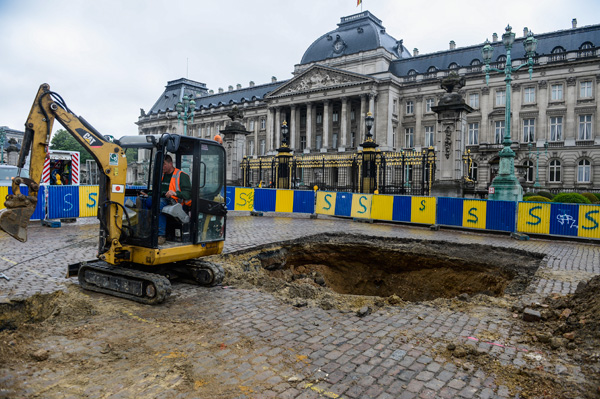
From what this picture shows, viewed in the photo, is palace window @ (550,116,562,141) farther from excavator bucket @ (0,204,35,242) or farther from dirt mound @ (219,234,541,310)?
excavator bucket @ (0,204,35,242)

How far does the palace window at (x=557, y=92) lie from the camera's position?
4338 centimetres

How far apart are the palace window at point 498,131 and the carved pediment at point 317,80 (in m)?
16.2

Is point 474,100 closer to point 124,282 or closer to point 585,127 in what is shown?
point 585,127

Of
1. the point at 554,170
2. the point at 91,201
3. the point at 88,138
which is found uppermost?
the point at 554,170

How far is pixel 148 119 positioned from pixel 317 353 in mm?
85636

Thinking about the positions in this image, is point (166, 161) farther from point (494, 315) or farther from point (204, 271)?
point (494, 315)

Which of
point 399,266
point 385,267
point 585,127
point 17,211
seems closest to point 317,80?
point 585,127

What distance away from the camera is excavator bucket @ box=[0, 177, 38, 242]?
5.10 meters

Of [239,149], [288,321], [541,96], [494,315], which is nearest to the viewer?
[288,321]

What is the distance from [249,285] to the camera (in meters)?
6.85

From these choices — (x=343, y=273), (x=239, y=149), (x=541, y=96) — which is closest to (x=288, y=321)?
(x=343, y=273)

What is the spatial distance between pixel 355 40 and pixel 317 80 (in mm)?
7570

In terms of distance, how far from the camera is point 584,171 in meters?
41.6

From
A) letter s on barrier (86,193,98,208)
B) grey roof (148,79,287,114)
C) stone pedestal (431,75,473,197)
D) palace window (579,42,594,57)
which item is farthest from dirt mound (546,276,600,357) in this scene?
grey roof (148,79,287,114)
